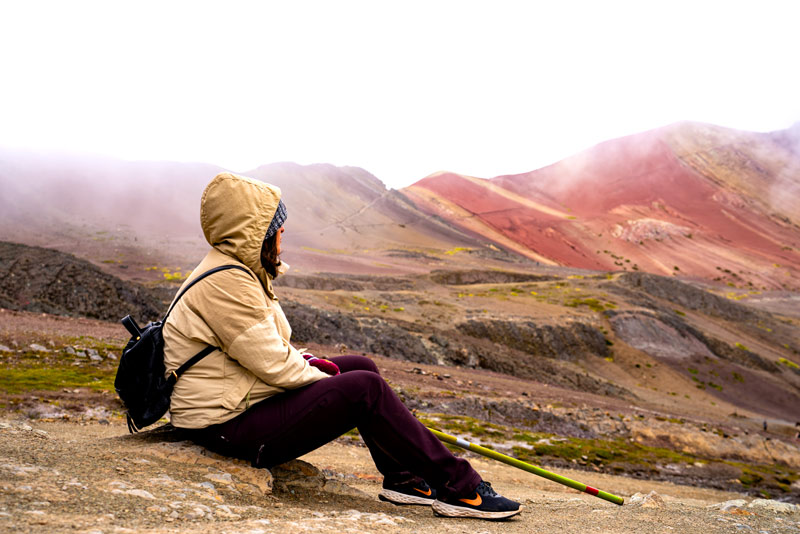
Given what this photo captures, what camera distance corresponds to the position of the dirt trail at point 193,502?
333 centimetres

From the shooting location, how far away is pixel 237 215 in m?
4.28

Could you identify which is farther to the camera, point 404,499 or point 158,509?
point 404,499

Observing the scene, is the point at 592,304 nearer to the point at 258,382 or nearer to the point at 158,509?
the point at 258,382

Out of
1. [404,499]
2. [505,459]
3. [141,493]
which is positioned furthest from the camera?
[505,459]

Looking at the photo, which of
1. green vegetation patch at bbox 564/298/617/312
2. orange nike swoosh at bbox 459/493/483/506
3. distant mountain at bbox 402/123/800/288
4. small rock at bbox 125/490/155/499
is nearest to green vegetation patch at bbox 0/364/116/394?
small rock at bbox 125/490/155/499

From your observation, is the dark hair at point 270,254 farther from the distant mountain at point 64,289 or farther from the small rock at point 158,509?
the distant mountain at point 64,289

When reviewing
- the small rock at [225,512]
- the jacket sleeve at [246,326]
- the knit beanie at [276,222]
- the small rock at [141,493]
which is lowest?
the small rock at [225,512]

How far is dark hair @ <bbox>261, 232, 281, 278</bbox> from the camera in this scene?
177 inches

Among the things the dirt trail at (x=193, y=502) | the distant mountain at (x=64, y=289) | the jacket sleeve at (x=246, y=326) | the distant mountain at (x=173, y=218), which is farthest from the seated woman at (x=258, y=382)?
the distant mountain at (x=173, y=218)

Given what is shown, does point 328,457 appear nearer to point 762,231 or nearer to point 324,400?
point 324,400

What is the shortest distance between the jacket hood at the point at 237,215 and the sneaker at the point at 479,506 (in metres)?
2.57

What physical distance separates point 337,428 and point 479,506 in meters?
1.42

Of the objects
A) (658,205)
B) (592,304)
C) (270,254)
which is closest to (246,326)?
(270,254)

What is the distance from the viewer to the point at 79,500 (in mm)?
3490
